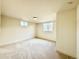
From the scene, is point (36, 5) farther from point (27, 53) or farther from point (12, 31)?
point (12, 31)

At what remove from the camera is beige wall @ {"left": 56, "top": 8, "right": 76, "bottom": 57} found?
3449 mm

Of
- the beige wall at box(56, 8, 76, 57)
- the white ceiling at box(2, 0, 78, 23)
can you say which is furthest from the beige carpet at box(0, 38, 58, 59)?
the white ceiling at box(2, 0, 78, 23)

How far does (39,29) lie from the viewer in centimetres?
1020

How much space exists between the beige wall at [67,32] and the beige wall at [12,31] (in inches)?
150

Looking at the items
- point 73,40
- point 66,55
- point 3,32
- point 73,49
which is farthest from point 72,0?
point 3,32

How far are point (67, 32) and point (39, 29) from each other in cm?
662

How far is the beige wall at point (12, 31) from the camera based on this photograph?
19.1 feet

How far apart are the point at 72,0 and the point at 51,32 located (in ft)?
19.1

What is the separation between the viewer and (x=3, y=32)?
576 cm

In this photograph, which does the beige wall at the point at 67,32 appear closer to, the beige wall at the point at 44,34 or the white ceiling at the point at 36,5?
the white ceiling at the point at 36,5

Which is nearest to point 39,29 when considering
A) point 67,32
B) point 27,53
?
point 27,53

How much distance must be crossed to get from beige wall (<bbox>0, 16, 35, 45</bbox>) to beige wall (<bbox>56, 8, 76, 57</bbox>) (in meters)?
3.82

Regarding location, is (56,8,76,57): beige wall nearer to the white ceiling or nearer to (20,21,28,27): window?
the white ceiling

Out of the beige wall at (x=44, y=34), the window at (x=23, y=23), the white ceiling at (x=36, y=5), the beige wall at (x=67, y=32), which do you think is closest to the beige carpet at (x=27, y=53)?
the beige wall at (x=67, y=32)
